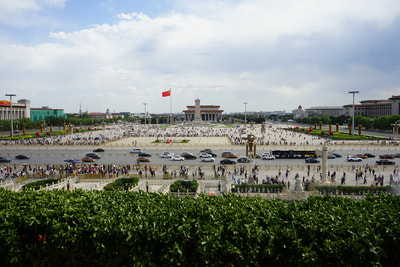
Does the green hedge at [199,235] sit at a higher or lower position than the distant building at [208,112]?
lower

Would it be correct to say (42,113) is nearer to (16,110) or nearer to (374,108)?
(16,110)

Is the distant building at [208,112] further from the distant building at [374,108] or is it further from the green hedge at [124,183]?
the green hedge at [124,183]

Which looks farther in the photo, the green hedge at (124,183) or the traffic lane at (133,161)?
the traffic lane at (133,161)

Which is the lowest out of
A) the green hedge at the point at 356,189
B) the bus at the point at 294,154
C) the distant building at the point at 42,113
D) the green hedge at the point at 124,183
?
the green hedge at the point at 124,183

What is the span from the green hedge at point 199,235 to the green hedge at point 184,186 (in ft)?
36.9

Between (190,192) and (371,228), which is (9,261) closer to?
(371,228)

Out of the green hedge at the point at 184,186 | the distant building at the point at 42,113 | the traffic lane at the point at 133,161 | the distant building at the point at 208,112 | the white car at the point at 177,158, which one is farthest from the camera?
the distant building at the point at 208,112

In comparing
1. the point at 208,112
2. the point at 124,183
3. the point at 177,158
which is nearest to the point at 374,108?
the point at 208,112

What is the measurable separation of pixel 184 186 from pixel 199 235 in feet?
47.6

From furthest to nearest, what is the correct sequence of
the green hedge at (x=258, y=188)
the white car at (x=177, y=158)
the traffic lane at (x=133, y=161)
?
the white car at (x=177, y=158) → the traffic lane at (x=133, y=161) → the green hedge at (x=258, y=188)

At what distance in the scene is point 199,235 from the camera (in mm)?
9164

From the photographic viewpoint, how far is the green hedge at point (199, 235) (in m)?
8.85

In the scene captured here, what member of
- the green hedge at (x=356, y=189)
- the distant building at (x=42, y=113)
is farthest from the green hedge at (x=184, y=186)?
the distant building at (x=42, y=113)

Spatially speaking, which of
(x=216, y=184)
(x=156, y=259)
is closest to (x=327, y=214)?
(x=156, y=259)
